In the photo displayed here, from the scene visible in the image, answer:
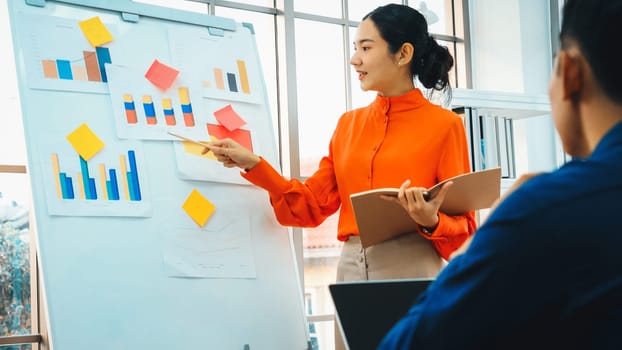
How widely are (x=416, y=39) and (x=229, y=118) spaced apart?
645 millimetres

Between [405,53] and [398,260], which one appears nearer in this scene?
[398,260]

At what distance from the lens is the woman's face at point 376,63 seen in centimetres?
224

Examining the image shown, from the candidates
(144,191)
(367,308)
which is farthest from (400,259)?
(367,308)

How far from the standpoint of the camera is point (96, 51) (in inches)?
81.6

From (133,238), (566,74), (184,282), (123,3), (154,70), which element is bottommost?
(184,282)

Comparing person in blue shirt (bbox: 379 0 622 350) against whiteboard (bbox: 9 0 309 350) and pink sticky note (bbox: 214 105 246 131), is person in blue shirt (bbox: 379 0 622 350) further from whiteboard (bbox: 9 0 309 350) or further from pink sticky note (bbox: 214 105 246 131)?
pink sticky note (bbox: 214 105 246 131)

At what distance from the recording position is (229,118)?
225cm

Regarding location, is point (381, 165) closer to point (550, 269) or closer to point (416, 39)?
point (416, 39)

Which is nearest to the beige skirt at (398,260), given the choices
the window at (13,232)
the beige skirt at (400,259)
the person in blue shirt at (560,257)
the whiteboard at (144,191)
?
the beige skirt at (400,259)

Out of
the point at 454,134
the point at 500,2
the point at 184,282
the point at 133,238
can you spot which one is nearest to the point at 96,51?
the point at 133,238

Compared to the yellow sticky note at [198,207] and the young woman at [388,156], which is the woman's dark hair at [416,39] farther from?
the yellow sticky note at [198,207]

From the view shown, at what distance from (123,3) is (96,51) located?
197 millimetres

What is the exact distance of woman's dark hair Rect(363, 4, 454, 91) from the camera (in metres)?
2.24

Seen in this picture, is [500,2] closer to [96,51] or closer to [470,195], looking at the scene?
[470,195]
